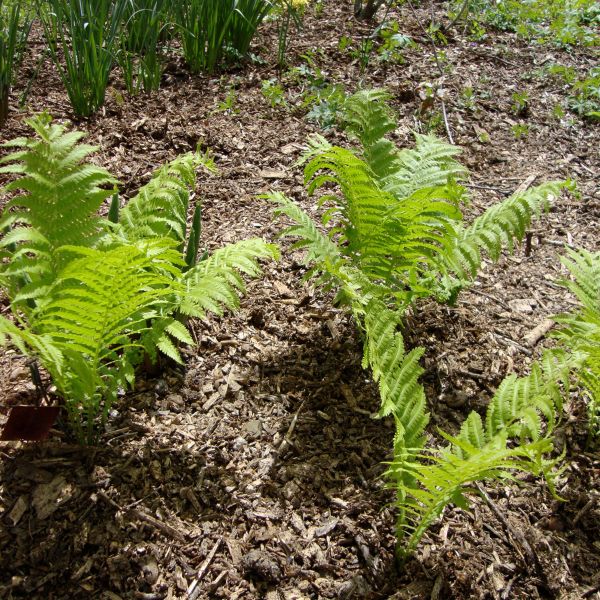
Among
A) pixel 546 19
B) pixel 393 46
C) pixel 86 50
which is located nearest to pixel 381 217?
pixel 86 50

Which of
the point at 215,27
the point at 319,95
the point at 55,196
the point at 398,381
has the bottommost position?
the point at 398,381

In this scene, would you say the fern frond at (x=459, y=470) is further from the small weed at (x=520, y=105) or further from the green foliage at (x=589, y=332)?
the small weed at (x=520, y=105)

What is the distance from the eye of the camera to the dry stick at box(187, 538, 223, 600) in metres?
1.46

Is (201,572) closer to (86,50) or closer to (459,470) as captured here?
(459,470)

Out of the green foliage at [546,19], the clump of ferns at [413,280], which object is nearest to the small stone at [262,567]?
the clump of ferns at [413,280]

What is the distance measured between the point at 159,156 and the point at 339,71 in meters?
1.52

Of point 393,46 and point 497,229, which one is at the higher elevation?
point 393,46

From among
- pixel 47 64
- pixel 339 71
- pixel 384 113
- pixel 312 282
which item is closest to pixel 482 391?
pixel 312 282

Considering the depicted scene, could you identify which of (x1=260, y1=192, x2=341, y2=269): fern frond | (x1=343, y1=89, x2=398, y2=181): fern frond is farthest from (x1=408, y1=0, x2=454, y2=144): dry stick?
(x1=260, y1=192, x2=341, y2=269): fern frond

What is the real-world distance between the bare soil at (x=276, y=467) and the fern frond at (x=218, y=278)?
0.35 m

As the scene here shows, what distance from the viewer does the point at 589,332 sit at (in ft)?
5.68

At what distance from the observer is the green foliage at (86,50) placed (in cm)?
265

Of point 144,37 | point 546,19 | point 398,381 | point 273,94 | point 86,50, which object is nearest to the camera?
point 398,381

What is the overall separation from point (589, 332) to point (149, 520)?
1.33 metres
